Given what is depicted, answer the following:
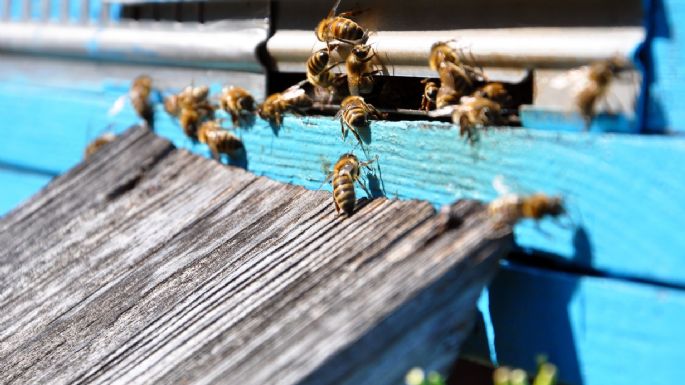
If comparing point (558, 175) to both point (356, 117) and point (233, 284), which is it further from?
point (233, 284)

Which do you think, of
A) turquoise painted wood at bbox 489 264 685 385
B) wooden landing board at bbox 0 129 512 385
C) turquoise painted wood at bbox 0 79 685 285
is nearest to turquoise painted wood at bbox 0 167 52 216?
wooden landing board at bbox 0 129 512 385

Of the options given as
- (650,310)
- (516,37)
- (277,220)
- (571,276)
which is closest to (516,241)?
(571,276)

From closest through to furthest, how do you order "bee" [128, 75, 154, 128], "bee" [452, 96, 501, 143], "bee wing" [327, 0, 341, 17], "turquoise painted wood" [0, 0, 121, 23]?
"bee" [452, 96, 501, 143] → "bee wing" [327, 0, 341, 17] → "bee" [128, 75, 154, 128] → "turquoise painted wood" [0, 0, 121, 23]

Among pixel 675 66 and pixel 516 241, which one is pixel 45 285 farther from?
pixel 675 66

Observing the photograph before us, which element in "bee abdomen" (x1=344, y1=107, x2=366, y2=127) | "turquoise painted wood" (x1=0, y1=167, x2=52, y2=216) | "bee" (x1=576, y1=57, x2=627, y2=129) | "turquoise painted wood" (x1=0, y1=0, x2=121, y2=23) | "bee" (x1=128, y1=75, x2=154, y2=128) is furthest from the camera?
"turquoise painted wood" (x1=0, y1=167, x2=52, y2=216)

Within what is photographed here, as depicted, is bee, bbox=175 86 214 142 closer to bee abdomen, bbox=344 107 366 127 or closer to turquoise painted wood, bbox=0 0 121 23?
turquoise painted wood, bbox=0 0 121 23

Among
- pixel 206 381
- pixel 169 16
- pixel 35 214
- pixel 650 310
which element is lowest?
pixel 35 214

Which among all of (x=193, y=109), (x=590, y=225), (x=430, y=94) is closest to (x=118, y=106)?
(x=193, y=109)
